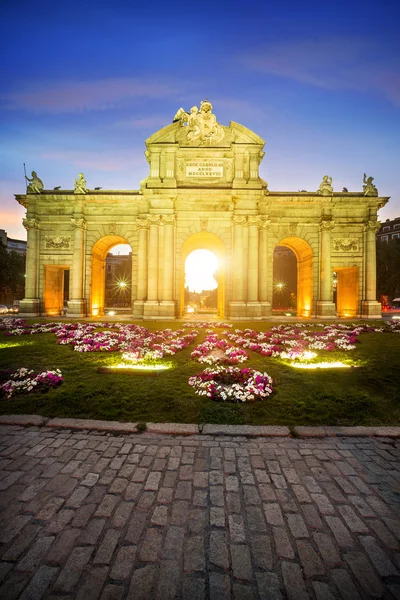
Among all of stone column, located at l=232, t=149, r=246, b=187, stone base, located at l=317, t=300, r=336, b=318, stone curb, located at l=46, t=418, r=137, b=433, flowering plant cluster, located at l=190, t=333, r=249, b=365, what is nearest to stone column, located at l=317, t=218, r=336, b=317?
stone base, located at l=317, t=300, r=336, b=318

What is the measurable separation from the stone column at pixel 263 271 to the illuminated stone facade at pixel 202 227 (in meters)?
0.09

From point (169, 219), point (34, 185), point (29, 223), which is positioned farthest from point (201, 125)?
point (29, 223)

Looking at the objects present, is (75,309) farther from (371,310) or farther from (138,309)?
(371,310)

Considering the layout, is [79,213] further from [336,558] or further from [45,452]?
[336,558]

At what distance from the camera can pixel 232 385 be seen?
6.58 metres

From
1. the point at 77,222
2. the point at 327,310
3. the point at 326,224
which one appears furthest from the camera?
the point at 326,224

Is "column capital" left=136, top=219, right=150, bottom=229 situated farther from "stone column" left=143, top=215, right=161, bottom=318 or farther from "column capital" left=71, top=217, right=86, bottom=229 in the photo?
"column capital" left=71, top=217, right=86, bottom=229

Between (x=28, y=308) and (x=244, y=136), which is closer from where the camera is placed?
(x=244, y=136)

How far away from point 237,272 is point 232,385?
58.3 ft

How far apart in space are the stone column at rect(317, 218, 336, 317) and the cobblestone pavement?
22.3m

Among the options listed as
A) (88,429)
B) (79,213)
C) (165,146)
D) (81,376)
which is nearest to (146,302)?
(79,213)

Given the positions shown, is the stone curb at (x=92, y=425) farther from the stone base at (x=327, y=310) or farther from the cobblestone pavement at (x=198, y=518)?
the stone base at (x=327, y=310)

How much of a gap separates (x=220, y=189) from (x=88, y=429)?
73.4ft

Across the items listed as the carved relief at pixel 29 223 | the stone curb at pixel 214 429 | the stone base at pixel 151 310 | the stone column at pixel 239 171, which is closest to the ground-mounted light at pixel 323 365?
the stone curb at pixel 214 429
